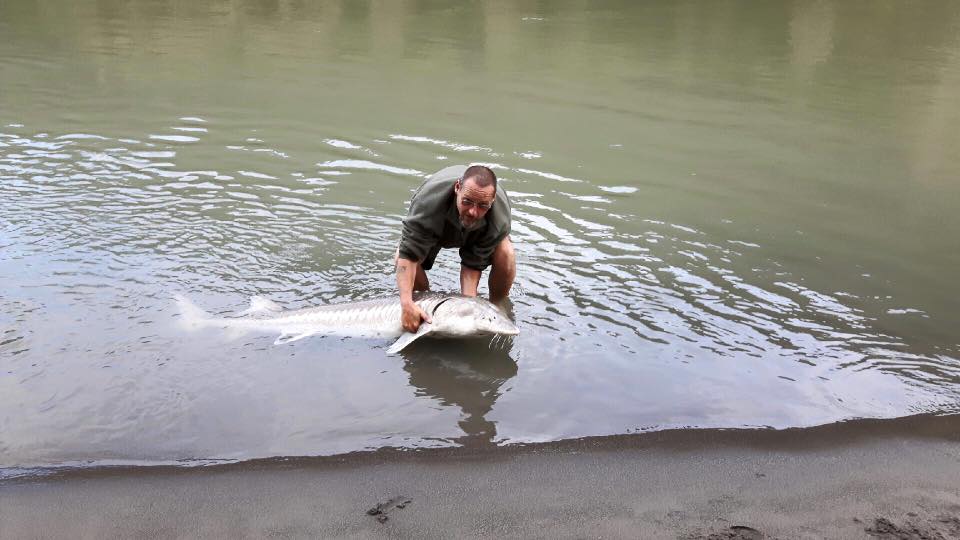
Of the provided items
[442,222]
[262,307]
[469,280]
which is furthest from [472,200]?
[262,307]

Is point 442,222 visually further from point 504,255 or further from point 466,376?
point 466,376

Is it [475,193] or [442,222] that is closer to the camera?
[475,193]

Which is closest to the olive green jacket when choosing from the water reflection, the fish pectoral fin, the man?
the man

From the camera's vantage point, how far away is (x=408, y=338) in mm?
5613

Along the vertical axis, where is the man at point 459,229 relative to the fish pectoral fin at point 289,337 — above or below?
above

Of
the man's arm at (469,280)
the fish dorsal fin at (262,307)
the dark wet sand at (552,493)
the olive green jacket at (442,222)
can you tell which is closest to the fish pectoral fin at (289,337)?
the fish dorsal fin at (262,307)

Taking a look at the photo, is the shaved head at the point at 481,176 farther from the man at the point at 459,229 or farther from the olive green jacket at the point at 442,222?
the olive green jacket at the point at 442,222

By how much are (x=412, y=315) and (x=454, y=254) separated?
182 cm

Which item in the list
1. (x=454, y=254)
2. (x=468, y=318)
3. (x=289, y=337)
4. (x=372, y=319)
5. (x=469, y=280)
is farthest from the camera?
(x=454, y=254)

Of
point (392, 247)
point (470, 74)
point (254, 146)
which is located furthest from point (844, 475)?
point (470, 74)

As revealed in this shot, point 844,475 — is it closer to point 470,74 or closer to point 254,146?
point 254,146

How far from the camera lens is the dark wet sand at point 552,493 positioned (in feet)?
13.2

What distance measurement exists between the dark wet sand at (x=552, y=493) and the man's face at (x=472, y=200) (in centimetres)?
148

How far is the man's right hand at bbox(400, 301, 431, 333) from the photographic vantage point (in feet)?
18.4
